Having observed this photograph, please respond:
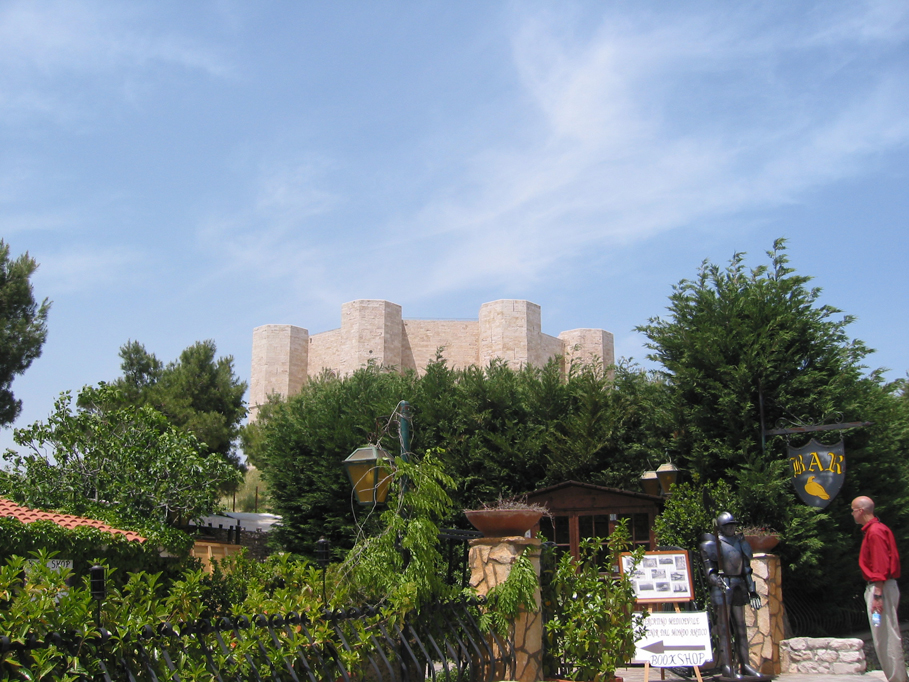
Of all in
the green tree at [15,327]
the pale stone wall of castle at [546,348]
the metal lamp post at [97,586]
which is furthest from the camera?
the pale stone wall of castle at [546,348]


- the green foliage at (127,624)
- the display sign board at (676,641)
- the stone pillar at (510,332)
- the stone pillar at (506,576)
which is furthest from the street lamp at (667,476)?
the stone pillar at (510,332)

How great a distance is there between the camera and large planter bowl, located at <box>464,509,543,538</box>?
209 inches

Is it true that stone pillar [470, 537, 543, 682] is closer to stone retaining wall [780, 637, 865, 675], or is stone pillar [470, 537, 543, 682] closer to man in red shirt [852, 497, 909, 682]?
man in red shirt [852, 497, 909, 682]

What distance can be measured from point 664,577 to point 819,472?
274cm

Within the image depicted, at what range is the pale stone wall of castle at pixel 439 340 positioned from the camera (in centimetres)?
3525

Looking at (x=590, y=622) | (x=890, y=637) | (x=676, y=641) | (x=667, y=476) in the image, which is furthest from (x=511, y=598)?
(x=667, y=476)

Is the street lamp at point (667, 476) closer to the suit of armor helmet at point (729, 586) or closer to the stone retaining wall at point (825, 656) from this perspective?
the stone retaining wall at point (825, 656)

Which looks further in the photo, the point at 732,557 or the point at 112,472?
the point at 112,472

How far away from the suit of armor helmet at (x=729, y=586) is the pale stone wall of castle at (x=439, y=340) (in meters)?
28.3

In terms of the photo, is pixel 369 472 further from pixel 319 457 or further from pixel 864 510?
pixel 319 457

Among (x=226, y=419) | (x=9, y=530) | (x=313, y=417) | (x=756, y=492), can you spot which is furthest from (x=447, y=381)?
(x=226, y=419)

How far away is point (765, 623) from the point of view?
8070 mm

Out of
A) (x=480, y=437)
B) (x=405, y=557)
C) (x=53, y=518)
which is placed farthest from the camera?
(x=480, y=437)

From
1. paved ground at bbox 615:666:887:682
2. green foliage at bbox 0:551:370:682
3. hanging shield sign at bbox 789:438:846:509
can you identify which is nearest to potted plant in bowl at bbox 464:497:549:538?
green foliage at bbox 0:551:370:682
